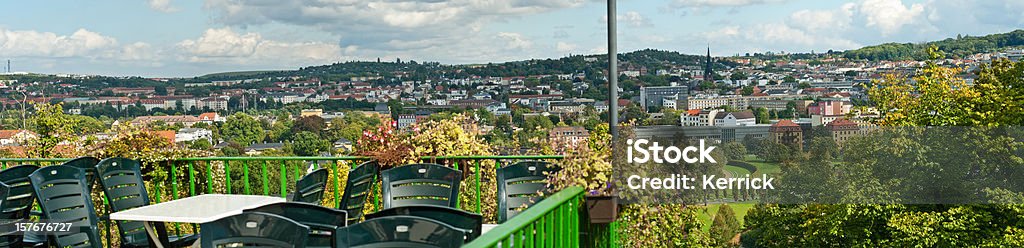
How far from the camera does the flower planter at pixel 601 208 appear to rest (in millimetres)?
3418

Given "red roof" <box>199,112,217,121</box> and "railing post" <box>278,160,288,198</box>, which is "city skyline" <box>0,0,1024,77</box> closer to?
"red roof" <box>199,112,217,121</box>

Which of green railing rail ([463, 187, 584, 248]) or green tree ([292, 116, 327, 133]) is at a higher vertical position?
green railing rail ([463, 187, 584, 248])

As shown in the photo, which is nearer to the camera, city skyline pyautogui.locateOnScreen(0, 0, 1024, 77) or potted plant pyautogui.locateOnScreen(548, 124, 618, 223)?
potted plant pyautogui.locateOnScreen(548, 124, 618, 223)

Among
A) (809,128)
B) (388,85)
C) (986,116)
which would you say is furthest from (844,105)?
(388,85)

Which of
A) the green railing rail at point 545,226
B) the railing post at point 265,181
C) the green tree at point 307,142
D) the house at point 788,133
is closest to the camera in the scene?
the green railing rail at point 545,226

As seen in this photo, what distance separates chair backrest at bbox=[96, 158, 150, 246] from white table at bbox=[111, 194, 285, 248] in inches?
17.3

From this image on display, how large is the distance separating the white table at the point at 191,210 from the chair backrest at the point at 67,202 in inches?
12.8

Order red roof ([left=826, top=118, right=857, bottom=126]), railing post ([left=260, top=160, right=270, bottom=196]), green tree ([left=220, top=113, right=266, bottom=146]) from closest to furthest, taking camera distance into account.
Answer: railing post ([left=260, top=160, right=270, bottom=196]), green tree ([left=220, top=113, right=266, bottom=146]), red roof ([left=826, top=118, right=857, bottom=126])

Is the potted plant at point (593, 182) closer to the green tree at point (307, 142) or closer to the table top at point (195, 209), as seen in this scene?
the table top at point (195, 209)

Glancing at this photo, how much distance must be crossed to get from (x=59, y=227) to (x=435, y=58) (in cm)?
2721

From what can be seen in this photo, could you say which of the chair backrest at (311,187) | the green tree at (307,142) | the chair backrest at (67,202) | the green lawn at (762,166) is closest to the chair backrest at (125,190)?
the chair backrest at (67,202)

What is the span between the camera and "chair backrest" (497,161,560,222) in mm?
4188

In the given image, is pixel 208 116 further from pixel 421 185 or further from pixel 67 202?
pixel 421 185

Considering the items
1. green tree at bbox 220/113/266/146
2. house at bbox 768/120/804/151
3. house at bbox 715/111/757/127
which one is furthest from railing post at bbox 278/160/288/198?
house at bbox 768/120/804/151
